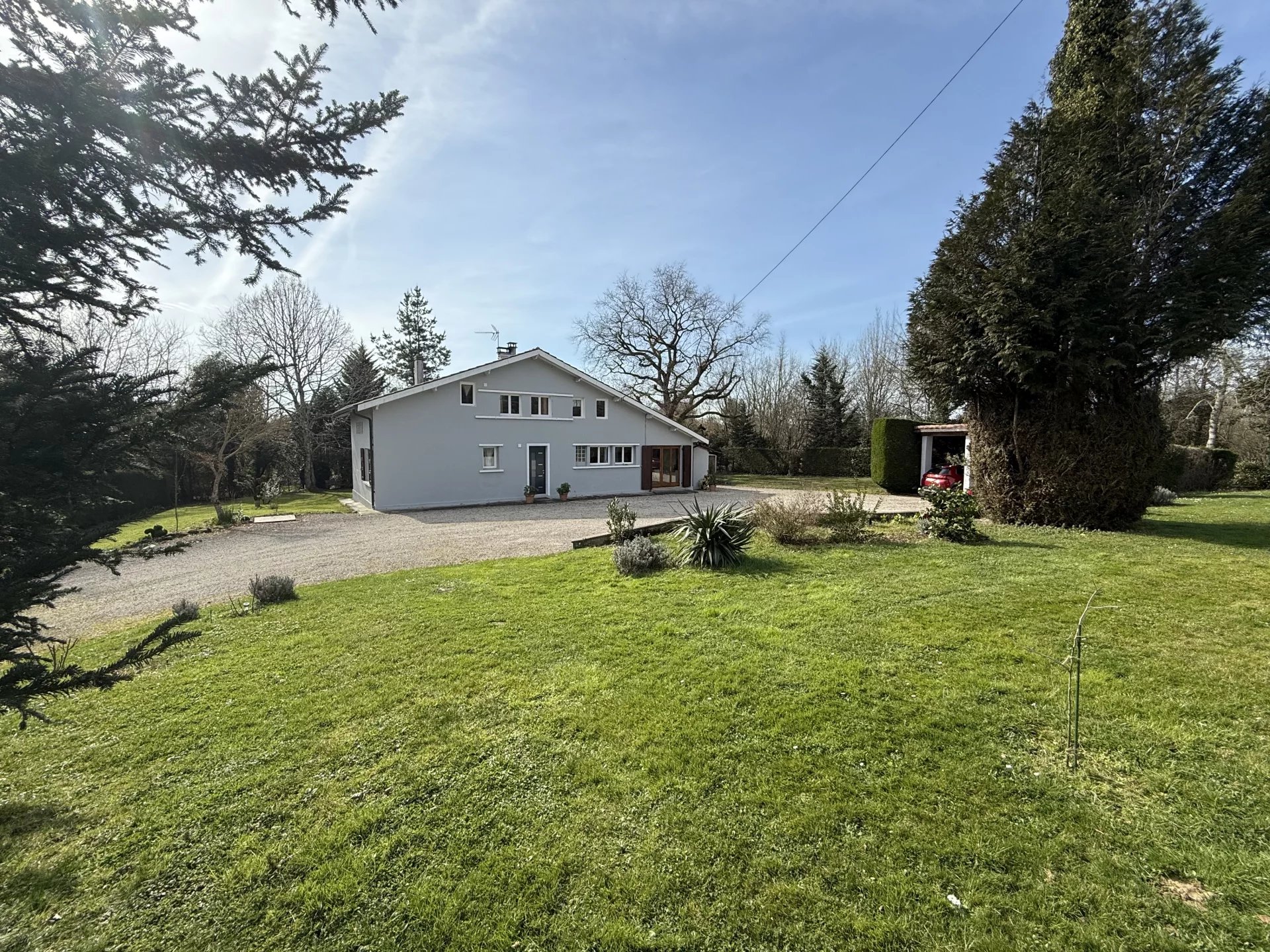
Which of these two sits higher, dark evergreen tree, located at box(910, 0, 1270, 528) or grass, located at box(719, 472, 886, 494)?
dark evergreen tree, located at box(910, 0, 1270, 528)

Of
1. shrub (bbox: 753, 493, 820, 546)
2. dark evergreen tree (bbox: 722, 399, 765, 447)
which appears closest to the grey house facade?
dark evergreen tree (bbox: 722, 399, 765, 447)

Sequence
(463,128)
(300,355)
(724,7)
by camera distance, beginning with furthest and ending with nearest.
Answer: (300,355)
(724,7)
(463,128)

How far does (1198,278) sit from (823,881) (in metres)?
12.6

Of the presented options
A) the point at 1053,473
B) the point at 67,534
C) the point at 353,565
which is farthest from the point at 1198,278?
the point at 353,565

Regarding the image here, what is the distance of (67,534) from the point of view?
2441 millimetres

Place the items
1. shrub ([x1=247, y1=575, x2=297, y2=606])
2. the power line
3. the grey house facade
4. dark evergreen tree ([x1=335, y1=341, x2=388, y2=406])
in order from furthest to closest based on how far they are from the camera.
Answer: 1. dark evergreen tree ([x1=335, y1=341, x2=388, y2=406])
2. the grey house facade
3. shrub ([x1=247, y1=575, x2=297, y2=606])
4. the power line

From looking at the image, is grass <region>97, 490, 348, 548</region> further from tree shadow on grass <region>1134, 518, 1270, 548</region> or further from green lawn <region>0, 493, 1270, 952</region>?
tree shadow on grass <region>1134, 518, 1270, 548</region>

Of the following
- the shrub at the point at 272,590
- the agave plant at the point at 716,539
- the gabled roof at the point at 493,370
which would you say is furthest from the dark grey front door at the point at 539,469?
the shrub at the point at 272,590

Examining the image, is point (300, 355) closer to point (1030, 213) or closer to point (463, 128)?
point (463, 128)

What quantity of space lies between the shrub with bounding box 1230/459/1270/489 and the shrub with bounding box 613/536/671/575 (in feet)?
85.1

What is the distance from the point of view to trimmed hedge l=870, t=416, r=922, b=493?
70.0 ft

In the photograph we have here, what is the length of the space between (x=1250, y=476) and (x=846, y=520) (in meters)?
22.6

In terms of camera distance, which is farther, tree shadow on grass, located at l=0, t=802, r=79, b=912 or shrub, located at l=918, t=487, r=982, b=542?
shrub, located at l=918, t=487, r=982, b=542

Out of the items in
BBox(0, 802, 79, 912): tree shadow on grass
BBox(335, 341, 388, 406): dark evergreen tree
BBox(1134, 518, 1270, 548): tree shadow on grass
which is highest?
BBox(335, 341, 388, 406): dark evergreen tree
